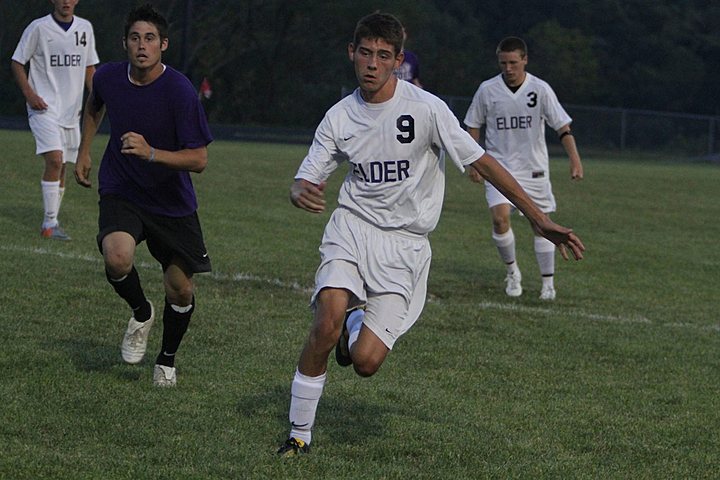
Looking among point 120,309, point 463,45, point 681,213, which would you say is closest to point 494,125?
point 120,309

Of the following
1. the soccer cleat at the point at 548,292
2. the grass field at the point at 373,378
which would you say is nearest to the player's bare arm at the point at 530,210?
the grass field at the point at 373,378

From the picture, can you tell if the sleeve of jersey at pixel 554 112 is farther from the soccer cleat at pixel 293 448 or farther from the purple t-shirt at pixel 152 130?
the soccer cleat at pixel 293 448

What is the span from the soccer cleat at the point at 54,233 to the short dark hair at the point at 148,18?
590 centimetres

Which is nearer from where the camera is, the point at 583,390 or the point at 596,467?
the point at 596,467

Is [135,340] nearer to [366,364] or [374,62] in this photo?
[366,364]

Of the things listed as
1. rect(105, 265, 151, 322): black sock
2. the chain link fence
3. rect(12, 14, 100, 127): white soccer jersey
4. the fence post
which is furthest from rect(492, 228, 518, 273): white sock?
the fence post

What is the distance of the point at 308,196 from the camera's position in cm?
537

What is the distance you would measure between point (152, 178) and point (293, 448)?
187cm

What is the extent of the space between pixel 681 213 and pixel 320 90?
38.1 meters

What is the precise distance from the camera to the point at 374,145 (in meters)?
5.73

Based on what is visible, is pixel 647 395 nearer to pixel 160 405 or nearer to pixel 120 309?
pixel 160 405

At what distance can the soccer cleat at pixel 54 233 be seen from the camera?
1221 cm

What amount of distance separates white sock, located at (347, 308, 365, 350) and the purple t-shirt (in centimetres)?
126

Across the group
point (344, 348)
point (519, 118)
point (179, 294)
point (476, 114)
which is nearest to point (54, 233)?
point (476, 114)
